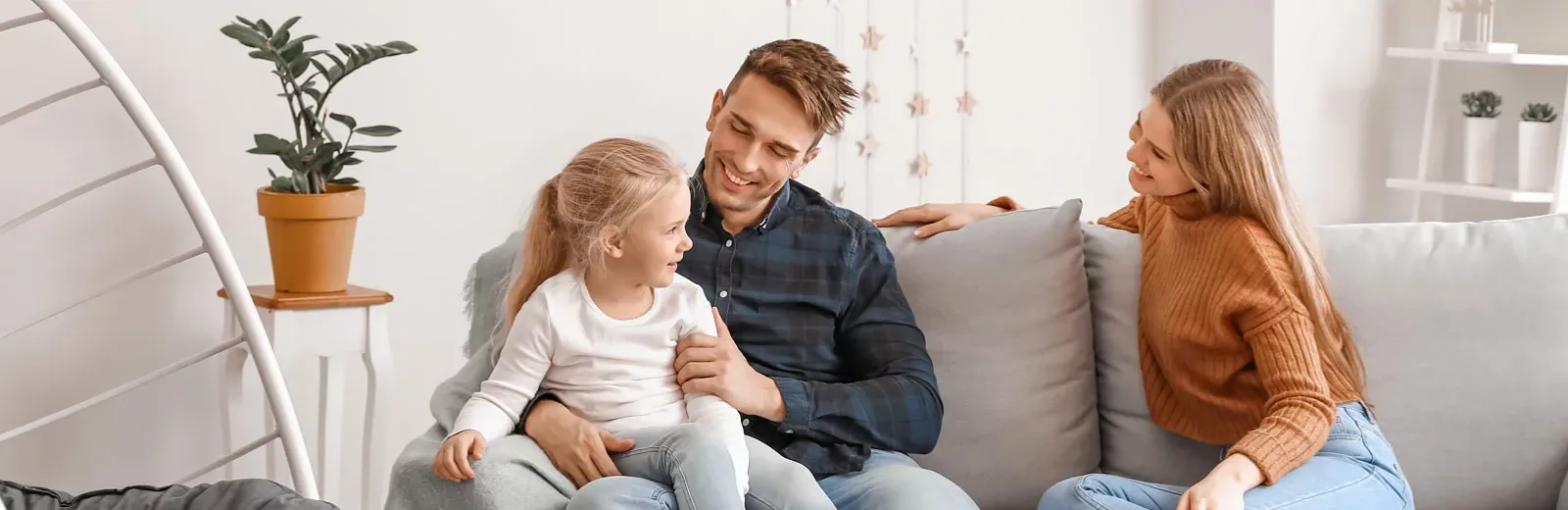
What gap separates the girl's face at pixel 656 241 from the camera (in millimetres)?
1617

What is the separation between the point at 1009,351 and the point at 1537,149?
1532mm

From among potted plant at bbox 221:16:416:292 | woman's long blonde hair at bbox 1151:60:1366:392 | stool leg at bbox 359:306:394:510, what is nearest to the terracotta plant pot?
potted plant at bbox 221:16:416:292

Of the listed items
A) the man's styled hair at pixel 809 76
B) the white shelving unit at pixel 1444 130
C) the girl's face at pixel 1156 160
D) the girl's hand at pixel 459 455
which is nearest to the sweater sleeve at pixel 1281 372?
the girl's face at pixel 1156 160

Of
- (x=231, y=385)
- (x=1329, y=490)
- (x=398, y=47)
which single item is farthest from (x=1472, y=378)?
(x=231, y=385)

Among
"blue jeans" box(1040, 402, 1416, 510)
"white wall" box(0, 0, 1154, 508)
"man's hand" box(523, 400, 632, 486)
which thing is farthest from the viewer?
"white wall" box(0, 0, 1154, 508)

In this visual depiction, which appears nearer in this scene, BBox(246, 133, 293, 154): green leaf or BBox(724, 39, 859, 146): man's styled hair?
BBox(724, 39, 859, 146): man's styled hair

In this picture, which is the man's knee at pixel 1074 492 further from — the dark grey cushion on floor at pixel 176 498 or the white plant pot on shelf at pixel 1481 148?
the white plant pot on shelf at pixel 1481 148

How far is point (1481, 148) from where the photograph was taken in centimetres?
294

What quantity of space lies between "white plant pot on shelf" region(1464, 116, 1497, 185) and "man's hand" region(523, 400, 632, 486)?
2.15 m

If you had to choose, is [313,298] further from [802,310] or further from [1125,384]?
[1125,384]

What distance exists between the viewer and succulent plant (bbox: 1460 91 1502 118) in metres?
2.92

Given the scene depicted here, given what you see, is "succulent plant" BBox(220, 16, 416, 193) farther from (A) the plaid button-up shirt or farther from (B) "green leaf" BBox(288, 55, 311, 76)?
(A) the plaid button-up shirt

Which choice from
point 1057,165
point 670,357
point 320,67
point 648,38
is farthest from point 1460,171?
point 320,67

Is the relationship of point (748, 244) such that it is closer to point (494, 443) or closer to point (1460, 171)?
point (494, 443)
